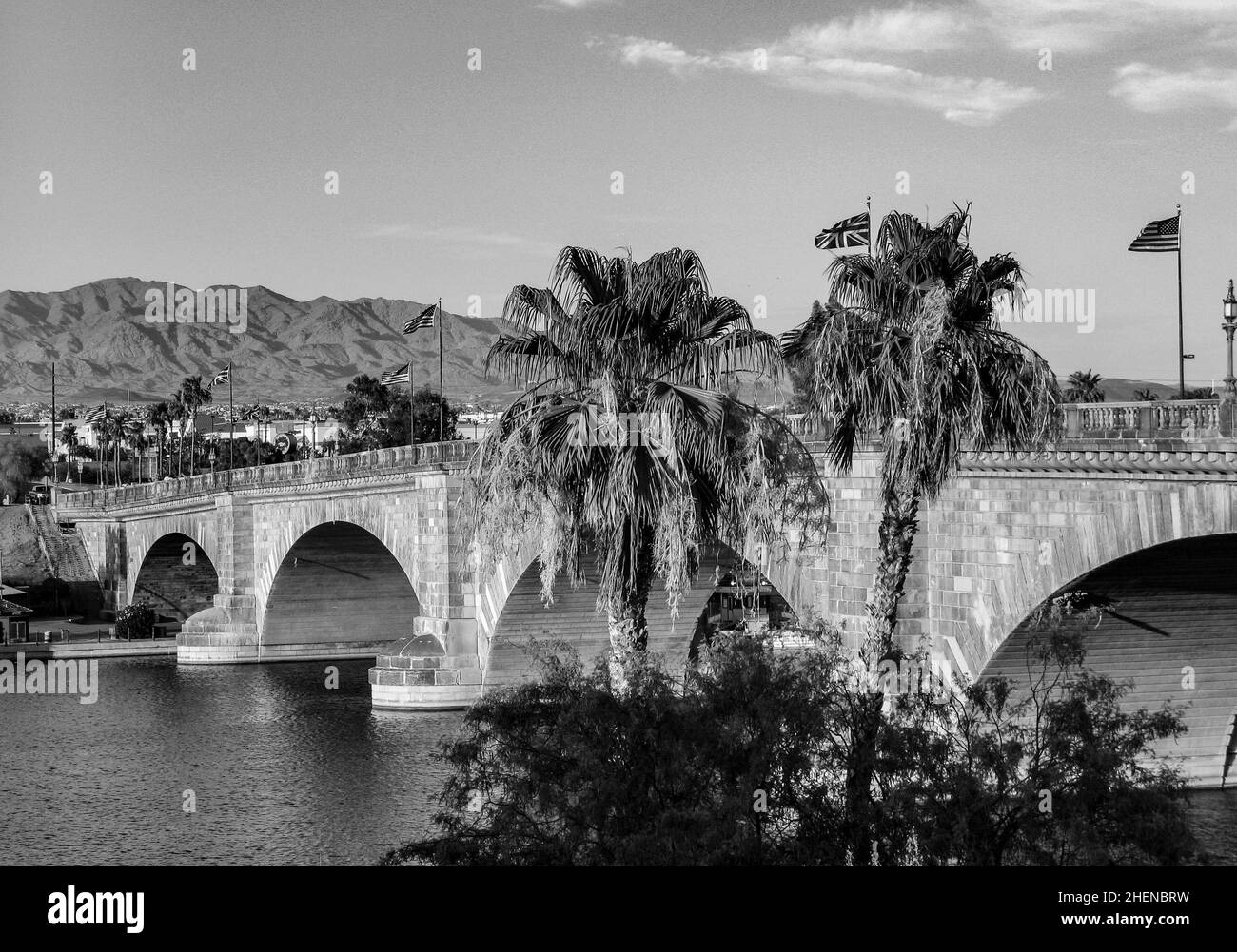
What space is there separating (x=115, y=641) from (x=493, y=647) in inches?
1541

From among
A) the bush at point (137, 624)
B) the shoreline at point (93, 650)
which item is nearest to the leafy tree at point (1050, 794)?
the shoreline at point (93, 650)

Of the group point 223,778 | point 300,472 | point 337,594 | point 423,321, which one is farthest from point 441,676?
point 337,594

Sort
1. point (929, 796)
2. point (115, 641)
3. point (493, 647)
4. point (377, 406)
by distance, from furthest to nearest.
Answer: point (377, 406), point (115, 641), point (493, 647), point (929, 796)

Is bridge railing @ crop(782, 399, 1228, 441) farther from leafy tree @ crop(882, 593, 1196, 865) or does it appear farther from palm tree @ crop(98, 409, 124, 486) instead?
palm tree @ crop(98, 409, 124, 486)

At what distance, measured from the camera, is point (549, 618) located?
2197 inches

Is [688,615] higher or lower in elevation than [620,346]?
lower

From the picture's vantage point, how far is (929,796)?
1898 cm

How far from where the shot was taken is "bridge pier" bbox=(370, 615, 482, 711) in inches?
2245

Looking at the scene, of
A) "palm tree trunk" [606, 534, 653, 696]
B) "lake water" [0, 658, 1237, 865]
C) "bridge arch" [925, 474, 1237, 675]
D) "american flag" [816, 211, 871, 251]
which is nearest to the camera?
"palm tree trunk" [606, 534, 653, 696]

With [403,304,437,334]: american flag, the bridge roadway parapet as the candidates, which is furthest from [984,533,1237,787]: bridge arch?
[403,304,437,334]: american flag

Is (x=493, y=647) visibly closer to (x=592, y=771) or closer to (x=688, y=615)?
(x=688, y=615)

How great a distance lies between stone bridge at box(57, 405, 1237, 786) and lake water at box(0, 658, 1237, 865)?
3337 millimetres

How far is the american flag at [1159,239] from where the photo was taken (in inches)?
1196
